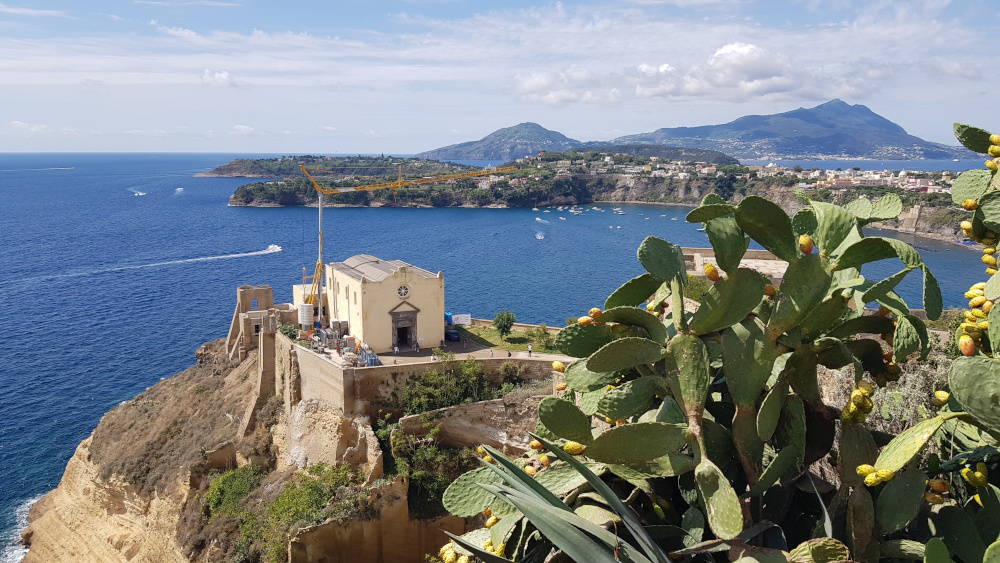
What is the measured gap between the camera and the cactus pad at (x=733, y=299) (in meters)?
5.23

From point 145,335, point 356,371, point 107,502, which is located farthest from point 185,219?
point 356,371

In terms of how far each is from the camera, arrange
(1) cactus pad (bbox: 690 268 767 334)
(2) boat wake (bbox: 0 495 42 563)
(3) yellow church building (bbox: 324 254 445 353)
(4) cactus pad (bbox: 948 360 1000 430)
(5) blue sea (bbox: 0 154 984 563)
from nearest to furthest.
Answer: (4) cactus pad (bbox: 948 360 1000 430) < (1) cactus pad (bbox: 690 268 767 334) < (3) yellow church building (bbox: 324 254 445 353) < (2) boat wake (bbox: 0 495 42 563) < (5) blue sea (bbox: 0 154 984 563)

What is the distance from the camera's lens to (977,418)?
168 inches

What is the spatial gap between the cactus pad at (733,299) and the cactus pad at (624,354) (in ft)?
1.35

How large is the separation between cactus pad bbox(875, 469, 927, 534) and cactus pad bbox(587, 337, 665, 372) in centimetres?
184

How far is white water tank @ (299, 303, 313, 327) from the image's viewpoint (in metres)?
28.2

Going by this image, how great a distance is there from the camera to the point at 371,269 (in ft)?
89.1

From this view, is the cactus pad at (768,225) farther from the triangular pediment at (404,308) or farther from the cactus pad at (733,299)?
the triangular pediment at (404,308)

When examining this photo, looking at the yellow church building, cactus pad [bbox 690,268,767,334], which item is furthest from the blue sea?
cactus pad [bbox 690,268,767,334]

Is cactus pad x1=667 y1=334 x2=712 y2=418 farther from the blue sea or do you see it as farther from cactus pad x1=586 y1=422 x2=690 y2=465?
the blue sea

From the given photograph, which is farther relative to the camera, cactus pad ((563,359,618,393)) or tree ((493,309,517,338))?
tree ((493,309,517,338))

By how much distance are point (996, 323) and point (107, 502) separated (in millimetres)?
32571

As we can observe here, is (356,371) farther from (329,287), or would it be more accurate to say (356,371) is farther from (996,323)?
(996,323)

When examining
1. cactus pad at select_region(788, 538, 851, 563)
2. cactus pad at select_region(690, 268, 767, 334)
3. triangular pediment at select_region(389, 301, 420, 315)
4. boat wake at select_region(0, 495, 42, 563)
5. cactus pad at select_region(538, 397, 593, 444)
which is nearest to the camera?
cactus pad at select_region(788, 538, 851, 563)
